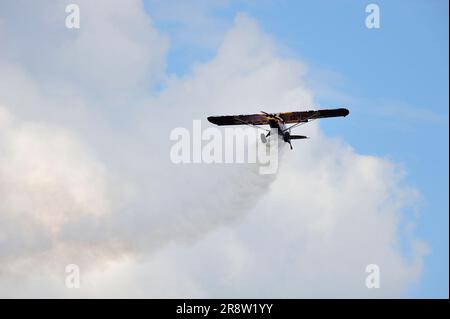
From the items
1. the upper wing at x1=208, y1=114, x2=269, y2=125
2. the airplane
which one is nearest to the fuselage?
the airplane

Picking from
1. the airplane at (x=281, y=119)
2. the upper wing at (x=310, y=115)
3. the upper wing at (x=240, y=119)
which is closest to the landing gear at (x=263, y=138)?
the airplane at (x=281, y=119)

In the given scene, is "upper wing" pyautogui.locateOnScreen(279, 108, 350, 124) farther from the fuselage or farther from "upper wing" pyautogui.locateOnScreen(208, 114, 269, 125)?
the fuselage

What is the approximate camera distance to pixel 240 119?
9062cm

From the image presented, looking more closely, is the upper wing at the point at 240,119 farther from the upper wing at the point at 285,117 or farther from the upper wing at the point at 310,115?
the upper wing at the point at 310,115

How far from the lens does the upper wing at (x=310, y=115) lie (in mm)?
87062

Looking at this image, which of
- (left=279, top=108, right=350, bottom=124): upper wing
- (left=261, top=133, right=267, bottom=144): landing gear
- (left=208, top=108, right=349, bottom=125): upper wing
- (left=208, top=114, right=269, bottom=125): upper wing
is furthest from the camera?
(left=208, top=114, right=269, bottom=125): upper wing

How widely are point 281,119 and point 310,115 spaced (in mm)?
5374

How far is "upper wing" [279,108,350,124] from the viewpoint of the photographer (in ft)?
286

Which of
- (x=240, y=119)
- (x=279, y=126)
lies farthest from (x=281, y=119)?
(x=240, y=119)

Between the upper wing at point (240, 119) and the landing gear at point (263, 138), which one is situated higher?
the upper wing at point (240, 119)
